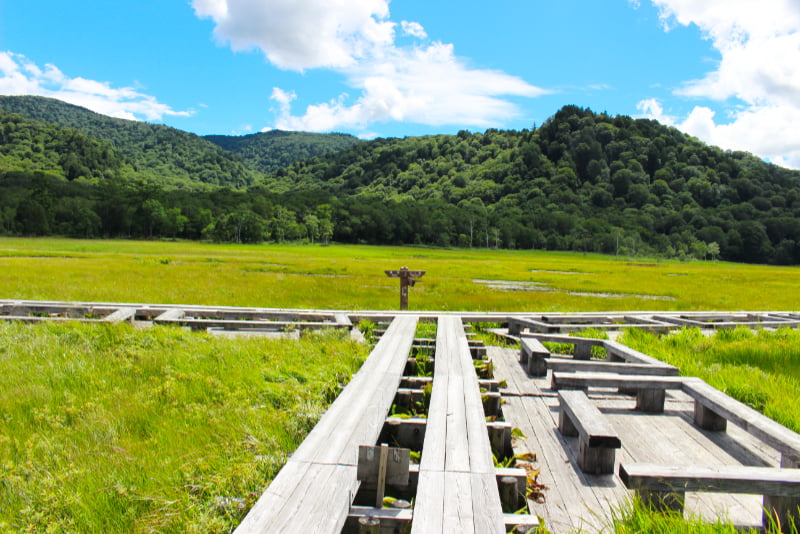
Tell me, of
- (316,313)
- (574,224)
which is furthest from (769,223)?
(316,313)

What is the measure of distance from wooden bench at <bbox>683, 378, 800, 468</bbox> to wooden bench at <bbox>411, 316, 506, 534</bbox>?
90.5 inches

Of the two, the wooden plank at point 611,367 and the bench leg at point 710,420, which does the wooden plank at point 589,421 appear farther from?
the wooden plank at point 611,367

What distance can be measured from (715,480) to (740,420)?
171 centimetres

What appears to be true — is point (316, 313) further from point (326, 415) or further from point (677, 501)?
point (677, 501)

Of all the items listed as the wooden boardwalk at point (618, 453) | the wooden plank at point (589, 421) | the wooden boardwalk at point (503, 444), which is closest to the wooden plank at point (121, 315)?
the wooden boardwalk at point (503, 444)

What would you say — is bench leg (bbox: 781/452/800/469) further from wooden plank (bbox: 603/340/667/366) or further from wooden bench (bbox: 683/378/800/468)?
wooden plank (bbox: 603/340/667/366)

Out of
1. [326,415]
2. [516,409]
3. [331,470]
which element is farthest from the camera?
[516,409]

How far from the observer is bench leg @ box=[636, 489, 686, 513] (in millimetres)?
3199

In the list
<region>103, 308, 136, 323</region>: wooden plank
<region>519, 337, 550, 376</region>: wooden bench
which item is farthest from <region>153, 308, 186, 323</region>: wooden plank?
<region>519, 337, 550, 376</region>: wooden bench

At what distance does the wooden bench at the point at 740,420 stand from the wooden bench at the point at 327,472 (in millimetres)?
3113

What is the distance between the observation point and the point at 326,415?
420cm

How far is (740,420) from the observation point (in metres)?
4.43

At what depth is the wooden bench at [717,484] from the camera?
3091 mm

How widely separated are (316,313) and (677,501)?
31.7 feet
